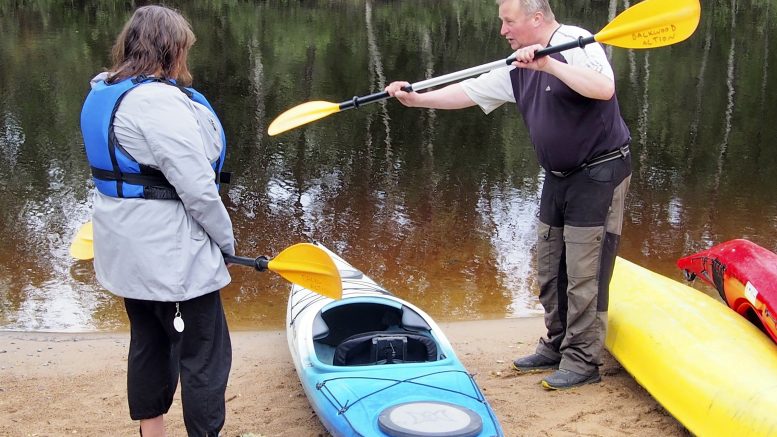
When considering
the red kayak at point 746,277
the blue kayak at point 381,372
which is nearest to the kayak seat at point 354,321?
the blue kayak at point 381,372

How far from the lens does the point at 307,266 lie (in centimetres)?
276

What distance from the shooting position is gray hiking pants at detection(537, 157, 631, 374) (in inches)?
128

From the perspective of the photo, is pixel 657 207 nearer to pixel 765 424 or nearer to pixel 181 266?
pixel 765 424

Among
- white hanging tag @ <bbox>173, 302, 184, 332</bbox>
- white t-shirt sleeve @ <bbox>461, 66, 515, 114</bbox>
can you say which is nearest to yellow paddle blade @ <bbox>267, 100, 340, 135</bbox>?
white t-shirt sleeve @ <bbox>461, 66, 515, 114</bbox>

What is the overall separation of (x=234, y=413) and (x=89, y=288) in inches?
87.4

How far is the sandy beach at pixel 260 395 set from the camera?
3.23 metres

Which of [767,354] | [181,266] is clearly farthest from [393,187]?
[181,266]

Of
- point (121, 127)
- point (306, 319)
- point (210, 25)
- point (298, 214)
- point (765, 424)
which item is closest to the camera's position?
point (121, 127)

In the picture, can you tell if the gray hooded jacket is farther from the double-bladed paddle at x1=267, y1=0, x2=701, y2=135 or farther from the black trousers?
the double-bladed paddle at x1=267, y1=0, x2=701, y2=135

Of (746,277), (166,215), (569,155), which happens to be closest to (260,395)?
(166,215)

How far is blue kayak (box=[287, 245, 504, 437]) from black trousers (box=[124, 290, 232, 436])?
513 mm

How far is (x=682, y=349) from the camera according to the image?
11.0 feet

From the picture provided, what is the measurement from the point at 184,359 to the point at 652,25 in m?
2.25

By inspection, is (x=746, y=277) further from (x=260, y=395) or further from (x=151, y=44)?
(x=151, y=44)
